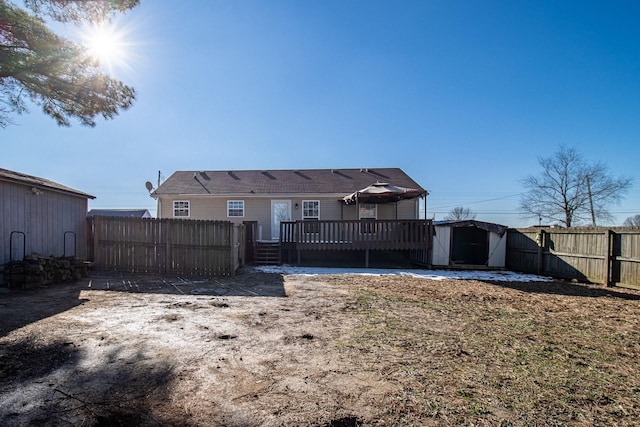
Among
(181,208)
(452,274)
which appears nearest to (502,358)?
(452,274)

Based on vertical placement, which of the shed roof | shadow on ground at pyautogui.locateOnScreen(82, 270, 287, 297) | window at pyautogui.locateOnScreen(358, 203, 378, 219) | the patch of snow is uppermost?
window at pyautogui.locateOnScreen(358, 203, 378, 219)

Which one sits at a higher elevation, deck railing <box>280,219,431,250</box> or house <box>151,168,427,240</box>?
house <box>151,168,427,240</box>

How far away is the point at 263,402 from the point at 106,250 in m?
9.21

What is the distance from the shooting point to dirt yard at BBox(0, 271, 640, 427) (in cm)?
230

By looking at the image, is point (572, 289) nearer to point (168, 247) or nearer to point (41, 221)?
point (168, 247)

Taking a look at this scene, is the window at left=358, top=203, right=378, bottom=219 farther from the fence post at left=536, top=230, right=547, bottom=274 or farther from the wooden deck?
the fence post at left=536, top=230, right=547, bottom=274

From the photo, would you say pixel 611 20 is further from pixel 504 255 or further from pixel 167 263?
pixel 167 263

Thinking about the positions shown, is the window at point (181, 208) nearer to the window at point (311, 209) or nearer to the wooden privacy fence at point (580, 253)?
the window at point (311, 209)

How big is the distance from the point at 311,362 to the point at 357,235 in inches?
371

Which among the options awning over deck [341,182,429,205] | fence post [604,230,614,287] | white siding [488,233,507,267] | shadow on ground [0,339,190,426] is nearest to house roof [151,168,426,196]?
awning over deck [341,182,429,205]

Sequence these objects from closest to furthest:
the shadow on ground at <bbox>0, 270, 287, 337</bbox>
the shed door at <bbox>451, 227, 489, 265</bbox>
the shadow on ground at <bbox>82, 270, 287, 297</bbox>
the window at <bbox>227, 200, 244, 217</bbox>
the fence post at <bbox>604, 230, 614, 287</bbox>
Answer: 1. the shadow on ground at <bbox>0, 270, 287, 337</bbox>
2. the shadow on ground at <bbox>82, 270, 287, 297</bbox>
3. the fence post at <bbox>604, 230, 614, 287</bbox>
4. the shed door at <bbox>451, 227, 489, 265</bbox>
5. the window at <bbox>227, 200, 244, 217</bbox>

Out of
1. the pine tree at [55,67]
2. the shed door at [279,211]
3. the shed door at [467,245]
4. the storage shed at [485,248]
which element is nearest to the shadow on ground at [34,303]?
the pine tree at [55,67]

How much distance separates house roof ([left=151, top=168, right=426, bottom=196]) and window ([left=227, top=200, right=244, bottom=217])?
51 centimetres

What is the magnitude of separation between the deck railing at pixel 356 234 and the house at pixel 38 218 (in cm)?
718
